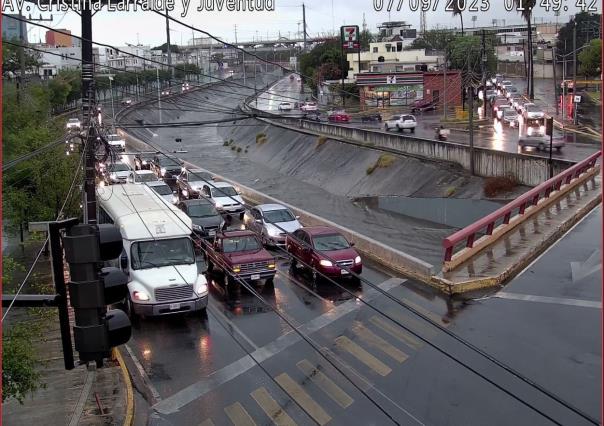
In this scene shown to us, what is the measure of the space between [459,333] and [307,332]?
3338 mm

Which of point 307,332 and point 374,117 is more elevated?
point 374,117

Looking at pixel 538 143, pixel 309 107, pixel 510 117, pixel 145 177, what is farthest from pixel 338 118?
pixel 145 177

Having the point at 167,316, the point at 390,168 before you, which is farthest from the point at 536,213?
the point at 390,168

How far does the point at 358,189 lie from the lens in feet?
146

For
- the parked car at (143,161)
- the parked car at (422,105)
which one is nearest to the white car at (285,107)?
the parked car at (422,105)

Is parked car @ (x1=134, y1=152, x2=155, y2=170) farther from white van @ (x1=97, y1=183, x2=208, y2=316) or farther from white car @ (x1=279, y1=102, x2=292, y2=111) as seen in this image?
white car @ (x1=279, y1=102, x2=292, y2=111)

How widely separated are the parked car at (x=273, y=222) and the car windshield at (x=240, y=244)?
4103mm

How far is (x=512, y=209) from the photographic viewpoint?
22.8 metres

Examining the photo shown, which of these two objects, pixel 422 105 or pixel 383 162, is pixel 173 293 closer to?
pixel 383 162

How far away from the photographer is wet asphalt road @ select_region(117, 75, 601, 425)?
1138 cm

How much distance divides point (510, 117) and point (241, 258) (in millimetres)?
42877

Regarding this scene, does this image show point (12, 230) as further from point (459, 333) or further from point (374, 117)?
point (374, 117)

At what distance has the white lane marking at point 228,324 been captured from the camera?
1535 centimetres

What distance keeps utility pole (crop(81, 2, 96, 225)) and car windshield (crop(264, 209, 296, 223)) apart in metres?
12.5
